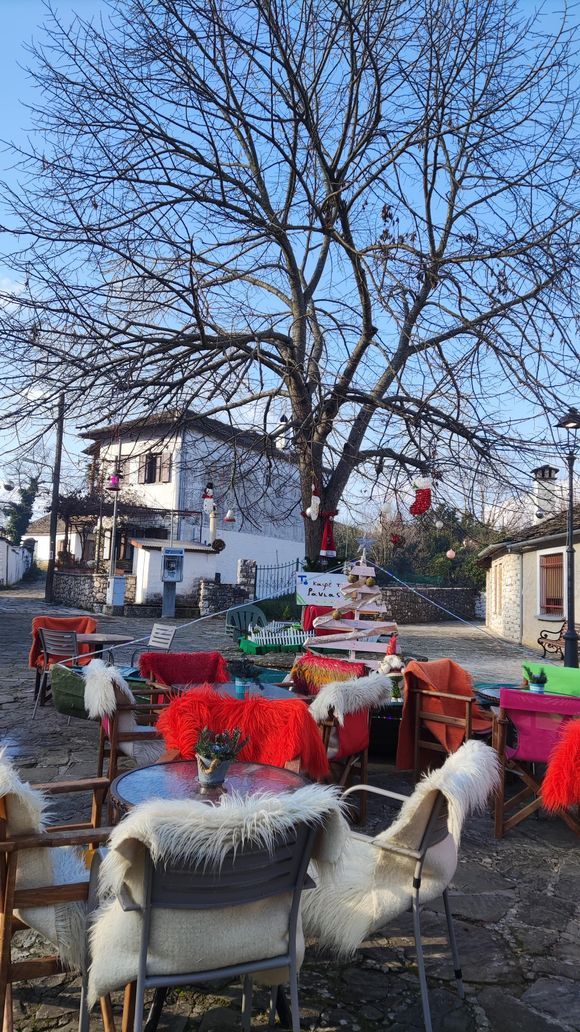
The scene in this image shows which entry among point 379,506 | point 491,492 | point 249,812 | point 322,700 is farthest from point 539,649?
point 249,812

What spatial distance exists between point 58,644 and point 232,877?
6292 millimetres

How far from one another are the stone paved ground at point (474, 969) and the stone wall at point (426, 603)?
2117cm

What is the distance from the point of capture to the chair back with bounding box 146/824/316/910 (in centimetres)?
185

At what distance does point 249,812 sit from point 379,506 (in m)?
7.13

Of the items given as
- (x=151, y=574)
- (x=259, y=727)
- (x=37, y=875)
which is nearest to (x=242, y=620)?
(x=259, y=727)

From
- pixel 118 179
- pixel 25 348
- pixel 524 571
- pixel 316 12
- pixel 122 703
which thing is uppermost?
pixel 316 12

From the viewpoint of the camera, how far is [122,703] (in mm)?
4418

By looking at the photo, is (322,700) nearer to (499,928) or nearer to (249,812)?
(499,928)

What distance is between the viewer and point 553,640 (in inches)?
654

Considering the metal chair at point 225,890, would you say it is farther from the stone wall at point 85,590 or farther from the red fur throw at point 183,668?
the stone wall at point 85,590

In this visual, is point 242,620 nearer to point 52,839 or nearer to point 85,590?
point 52,839

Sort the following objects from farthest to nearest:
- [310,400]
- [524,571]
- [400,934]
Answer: [524,571]
[310,400]
[400,934]

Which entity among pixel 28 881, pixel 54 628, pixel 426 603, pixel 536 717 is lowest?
pixel 28 881

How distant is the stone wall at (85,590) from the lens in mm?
23938
